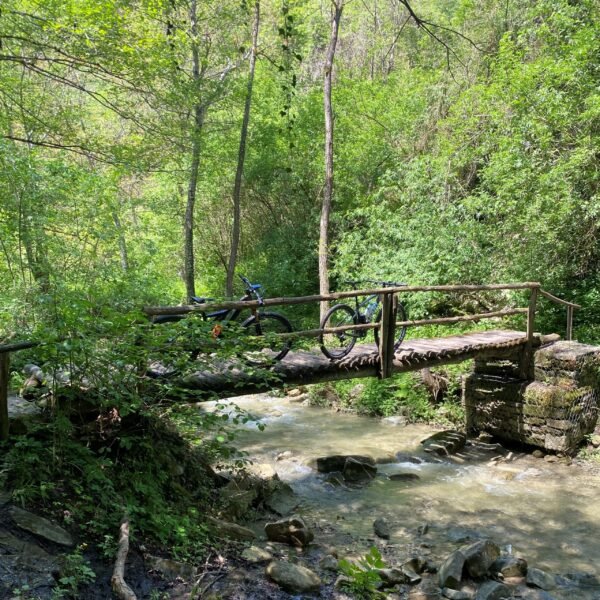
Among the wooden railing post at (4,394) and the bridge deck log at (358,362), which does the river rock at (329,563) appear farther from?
the wooden railing post at (4,394)

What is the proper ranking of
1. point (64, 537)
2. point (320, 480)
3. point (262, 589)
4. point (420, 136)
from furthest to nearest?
point (420, 136), point (320, 480), point (262, 589), point (64, 537)

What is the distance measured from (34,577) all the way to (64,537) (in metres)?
0.36

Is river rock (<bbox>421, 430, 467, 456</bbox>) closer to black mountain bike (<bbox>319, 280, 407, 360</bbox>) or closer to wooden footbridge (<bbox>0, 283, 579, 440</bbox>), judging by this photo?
wooden footbridge (<bbox>0, 283, 579, 440</bbox>)

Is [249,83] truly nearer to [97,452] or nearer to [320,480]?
[320,480]

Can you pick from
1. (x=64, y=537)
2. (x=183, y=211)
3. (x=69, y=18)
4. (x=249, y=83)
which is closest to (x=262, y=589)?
(x=64, y=537)

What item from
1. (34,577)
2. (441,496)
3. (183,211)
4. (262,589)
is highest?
(183,211)

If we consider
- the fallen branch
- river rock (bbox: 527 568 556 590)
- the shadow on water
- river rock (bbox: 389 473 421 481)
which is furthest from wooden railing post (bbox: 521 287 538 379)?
the fallen branch

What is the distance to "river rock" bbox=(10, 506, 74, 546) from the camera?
9.48 ft

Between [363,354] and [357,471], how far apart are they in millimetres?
1681

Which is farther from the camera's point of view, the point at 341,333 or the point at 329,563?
the point at 341,333

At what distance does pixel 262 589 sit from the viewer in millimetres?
3342

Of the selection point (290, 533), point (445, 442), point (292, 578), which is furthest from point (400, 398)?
point (292, 578)

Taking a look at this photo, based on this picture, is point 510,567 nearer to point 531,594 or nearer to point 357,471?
point 531,594

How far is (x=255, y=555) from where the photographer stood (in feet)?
12.2
